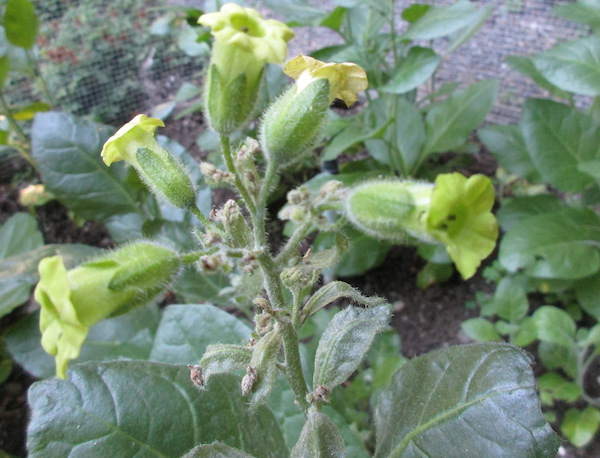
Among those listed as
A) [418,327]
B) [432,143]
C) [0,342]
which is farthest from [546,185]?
[0,342]

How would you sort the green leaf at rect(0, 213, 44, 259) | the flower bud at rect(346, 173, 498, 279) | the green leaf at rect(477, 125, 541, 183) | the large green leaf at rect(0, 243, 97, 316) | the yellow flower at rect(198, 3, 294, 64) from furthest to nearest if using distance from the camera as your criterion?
the green leaf at rect(477, 125, 541, 183)
the green leaf at rect(0, 213, 44, 259)
the large green leaf at rect(0, 243, 97, 316)
the yellow flower at rect(198, 3, 294, 64)
the flower bud at rect(346, 173, 498, 279)

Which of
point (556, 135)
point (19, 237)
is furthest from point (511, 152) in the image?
point (19, 237)

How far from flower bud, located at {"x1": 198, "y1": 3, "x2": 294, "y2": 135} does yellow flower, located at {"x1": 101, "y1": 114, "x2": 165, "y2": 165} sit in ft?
0.27

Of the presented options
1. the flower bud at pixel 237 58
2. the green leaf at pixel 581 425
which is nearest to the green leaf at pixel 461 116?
the green leaf at pixel 581 425

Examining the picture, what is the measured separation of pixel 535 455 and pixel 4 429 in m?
1.50

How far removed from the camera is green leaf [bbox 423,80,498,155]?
5.87 feet

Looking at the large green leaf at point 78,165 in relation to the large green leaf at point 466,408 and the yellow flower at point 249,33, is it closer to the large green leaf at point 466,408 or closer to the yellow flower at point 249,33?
the yellow flower at point 249,33

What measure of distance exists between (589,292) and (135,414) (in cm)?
141

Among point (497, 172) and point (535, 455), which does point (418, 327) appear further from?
point (535, 455)

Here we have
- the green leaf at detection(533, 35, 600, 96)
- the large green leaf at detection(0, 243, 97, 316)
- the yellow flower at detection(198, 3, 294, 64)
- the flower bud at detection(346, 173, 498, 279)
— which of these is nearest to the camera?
the flower bud at detection(346, 173, 498, 279)

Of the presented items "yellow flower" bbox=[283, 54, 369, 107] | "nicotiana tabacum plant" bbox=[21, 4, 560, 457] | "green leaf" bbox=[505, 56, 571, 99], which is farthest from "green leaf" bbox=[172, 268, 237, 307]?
"green leaf" bbox=[505, 56, 571, 99]

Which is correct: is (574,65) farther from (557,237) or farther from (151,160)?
(151,160)

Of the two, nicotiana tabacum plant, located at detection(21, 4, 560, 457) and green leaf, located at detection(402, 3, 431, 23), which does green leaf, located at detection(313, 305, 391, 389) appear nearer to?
nicotiana tabacum plant, located at detection(21, 4, 560, 457)

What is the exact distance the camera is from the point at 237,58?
0.63 metres
